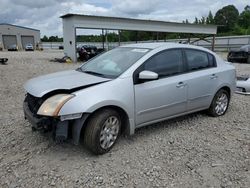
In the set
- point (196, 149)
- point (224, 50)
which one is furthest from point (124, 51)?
point (224, 50)

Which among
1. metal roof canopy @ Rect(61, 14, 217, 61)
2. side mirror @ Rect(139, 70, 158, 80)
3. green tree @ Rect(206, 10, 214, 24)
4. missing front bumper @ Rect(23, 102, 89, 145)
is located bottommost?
missing front bumper @ Rect(23, 102, 89, 145)

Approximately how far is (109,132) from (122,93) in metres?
0.59

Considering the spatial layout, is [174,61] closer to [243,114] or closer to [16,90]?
[243,114]

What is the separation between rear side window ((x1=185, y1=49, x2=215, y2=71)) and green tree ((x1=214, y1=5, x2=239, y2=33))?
72125mm

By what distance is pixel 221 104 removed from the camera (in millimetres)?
5043

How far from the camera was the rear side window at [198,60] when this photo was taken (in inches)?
173

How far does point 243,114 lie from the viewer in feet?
17.2

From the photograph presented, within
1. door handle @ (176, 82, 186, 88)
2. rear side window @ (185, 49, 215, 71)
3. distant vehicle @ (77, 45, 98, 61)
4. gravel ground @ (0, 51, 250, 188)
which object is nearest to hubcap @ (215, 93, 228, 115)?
gravel ground @ (0, 51, 250, 188)

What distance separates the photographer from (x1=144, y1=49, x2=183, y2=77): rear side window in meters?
3.82

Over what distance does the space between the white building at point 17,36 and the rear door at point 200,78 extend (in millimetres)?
51128

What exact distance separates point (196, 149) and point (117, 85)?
5.08 feet

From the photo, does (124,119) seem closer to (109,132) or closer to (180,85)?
(109,132)

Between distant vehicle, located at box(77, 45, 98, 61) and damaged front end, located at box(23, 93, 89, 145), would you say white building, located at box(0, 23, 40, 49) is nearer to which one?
distant vehicle, located at box(77, 45, 98, 61)

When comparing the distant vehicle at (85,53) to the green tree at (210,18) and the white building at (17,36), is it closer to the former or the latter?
the white building at (17,36)
